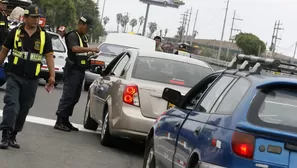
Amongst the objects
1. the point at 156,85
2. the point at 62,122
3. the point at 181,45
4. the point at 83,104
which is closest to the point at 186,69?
the point at 156,85

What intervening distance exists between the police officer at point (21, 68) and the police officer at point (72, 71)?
244cm

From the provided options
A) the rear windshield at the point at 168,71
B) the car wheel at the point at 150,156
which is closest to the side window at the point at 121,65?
the rear windshield at the point at 168,71

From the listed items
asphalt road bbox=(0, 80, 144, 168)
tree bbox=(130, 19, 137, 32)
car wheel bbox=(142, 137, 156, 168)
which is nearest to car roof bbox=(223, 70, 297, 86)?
car wheel bbox=(142, 137, 156, 168)

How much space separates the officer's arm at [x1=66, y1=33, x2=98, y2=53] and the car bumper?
2.24m

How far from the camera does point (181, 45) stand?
69.5 feet

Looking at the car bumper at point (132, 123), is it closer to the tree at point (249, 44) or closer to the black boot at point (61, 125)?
the black boot at point (61, 125)

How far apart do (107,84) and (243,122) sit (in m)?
6.09

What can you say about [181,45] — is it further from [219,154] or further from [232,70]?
[219,154]

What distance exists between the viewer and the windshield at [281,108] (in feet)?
17.7

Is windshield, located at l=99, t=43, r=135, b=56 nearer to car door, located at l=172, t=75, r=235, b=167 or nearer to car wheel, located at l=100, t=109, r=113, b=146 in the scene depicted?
car wheel, located at l=100, t=109, r=113, b=146

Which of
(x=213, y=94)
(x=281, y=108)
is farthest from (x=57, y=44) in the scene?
(x=281, y=108)

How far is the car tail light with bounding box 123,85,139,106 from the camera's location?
33.0 feet

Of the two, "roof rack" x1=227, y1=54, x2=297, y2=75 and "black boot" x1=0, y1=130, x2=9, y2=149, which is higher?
"roof rack" x1=227, y1=54, x2=297, y2=75

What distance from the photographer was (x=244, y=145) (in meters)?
5.24
